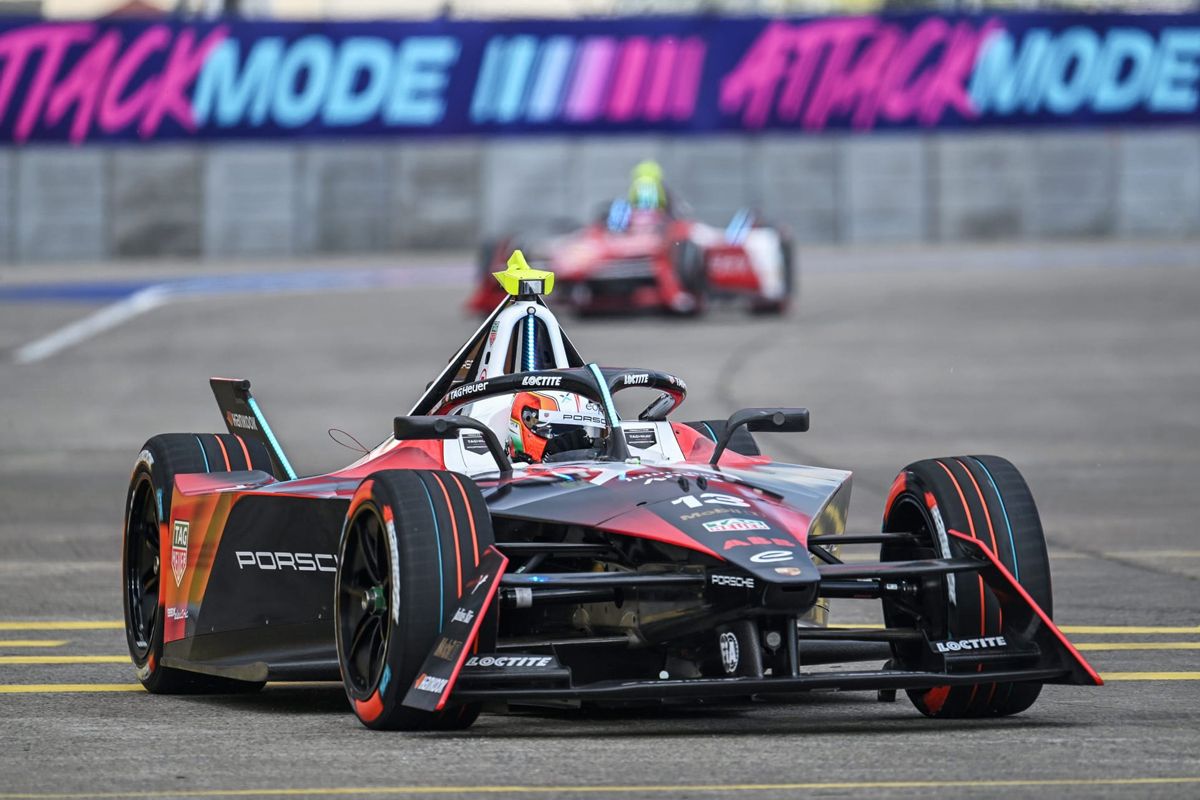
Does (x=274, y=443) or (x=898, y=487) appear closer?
(x=898, y=487)

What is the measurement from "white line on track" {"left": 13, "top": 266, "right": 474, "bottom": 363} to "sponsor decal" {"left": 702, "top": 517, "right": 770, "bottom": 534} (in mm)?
22039

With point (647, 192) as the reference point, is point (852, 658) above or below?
below

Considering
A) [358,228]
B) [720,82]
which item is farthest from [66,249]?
[720,82]

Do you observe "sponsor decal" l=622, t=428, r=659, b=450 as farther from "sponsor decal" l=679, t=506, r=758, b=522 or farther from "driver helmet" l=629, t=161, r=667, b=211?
"driver helmet" l=629, t=161, r=667, b=211

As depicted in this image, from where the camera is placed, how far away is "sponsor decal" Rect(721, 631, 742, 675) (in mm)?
8031

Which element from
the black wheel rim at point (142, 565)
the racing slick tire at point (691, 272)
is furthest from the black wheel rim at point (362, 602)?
the racing slick tire at point (691, 272)

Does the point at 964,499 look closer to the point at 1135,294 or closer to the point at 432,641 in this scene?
the point at 432,641

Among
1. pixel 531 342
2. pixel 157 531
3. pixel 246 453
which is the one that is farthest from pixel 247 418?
pixel 531 342

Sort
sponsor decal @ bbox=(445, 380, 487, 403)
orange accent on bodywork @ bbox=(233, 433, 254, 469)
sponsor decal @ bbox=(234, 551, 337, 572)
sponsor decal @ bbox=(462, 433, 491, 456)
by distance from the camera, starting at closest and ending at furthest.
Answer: sponsor decal @ bbox=(234, 551, 337, 572) → sponsor decal @ bbox=(462, 433, 491, 456) → sponsor decal @ bbox=(445, 380, 487, 403) → orange accent on bodywork @ bbox=(233, 433, 254, 469)

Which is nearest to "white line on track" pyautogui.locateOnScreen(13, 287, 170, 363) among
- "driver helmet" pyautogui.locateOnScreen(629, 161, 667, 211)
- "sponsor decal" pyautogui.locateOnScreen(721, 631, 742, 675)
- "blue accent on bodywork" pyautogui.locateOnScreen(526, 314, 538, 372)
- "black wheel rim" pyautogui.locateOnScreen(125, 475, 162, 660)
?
"driver helmet" pyautogui.locateOnScreen(629, 161, 667, 211)

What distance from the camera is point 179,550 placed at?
9914 millimetres

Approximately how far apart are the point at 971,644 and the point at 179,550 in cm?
348

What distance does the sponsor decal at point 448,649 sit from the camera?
7730mm

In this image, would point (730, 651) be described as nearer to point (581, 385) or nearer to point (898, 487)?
point (898, 487)
